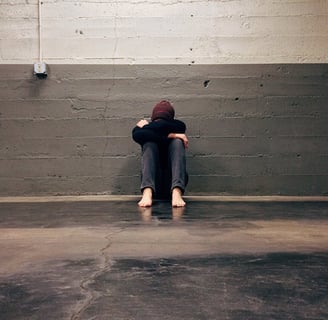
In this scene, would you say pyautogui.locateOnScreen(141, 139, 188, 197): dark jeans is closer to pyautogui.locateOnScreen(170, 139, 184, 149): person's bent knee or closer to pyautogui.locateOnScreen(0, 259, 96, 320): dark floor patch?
pyautogui.locateOnScreen(170, 139, 184, 149): person's bent knee

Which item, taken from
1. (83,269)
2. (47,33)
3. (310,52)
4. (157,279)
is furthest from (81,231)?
(310,52)

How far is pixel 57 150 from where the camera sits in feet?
13.4

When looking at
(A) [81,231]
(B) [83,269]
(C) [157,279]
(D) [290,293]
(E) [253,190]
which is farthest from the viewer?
(E) [253,190]

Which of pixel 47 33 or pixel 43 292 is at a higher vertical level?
pixel 47 33

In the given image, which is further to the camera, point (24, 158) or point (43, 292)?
point (24, 158)

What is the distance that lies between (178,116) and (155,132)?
675 millimetres

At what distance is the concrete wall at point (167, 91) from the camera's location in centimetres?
408

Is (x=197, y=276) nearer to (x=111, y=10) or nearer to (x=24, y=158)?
(x=24, y=158)

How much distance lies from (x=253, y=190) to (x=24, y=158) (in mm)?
2133

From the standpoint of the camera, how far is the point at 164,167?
3584mm

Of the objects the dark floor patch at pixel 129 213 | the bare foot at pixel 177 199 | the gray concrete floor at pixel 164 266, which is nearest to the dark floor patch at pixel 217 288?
the gray concrete floor at pixel 164 266

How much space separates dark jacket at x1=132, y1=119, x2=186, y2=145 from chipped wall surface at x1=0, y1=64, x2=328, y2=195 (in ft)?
1.93

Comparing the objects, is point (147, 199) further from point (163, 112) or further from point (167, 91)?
point (167, 91)

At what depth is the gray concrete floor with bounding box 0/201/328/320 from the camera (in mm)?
1107
